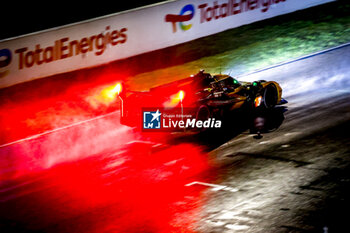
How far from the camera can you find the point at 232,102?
13367 mm

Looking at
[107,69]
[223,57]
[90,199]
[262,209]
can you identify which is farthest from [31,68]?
[262,209]

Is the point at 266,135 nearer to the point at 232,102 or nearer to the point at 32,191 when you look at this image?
the point at 232,102

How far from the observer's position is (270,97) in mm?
14133

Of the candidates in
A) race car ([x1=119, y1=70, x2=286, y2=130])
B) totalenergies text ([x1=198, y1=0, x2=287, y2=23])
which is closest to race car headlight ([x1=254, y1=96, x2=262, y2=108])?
race car ([x1=119, y1=70, x2=286, y2=130])

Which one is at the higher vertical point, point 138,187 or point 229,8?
point 229,8

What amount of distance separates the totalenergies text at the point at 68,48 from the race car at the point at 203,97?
6511 mm

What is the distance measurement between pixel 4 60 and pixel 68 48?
249cm

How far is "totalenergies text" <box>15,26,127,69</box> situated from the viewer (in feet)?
59.6

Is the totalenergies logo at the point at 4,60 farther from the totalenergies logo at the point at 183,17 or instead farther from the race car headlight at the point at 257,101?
the race car headlight at the point at 257,101

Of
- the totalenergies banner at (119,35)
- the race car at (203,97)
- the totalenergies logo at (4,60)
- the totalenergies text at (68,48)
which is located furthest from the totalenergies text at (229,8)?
the race car at (203,97)

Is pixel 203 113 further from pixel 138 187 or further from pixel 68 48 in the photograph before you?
pixel 68 48

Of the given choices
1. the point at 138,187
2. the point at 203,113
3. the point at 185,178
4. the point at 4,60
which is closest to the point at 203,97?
the point at 203,113

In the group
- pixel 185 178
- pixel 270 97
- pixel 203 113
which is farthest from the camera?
pixel 270 97

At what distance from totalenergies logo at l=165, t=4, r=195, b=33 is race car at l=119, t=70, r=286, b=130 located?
820 cm
